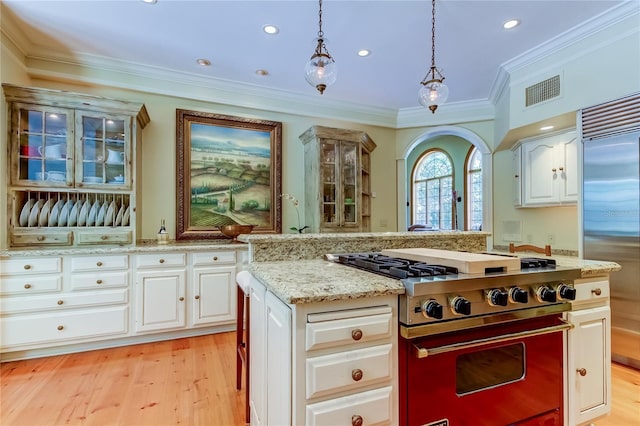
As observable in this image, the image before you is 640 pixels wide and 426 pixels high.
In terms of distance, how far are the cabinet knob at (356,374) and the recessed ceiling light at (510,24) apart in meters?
3.11

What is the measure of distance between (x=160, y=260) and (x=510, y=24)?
385 centimetres

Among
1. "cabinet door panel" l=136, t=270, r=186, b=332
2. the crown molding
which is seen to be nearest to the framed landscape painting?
the crown molding

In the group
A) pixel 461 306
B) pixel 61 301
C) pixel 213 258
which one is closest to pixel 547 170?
pixel 461 306

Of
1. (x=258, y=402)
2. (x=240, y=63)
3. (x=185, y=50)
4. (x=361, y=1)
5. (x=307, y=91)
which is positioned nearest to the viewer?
(x=258, y=402)

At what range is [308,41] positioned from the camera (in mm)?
3006

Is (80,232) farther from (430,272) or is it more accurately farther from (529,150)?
(529,150)

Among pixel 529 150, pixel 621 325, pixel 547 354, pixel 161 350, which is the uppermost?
pixel 529 150

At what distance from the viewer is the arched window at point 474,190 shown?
7.28 meters

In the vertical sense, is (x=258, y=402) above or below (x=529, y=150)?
below

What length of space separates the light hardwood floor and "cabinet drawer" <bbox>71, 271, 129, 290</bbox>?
0.60m

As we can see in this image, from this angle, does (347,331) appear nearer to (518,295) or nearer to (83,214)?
(518,295)

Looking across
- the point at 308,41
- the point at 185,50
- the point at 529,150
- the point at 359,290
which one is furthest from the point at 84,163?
the point at 529,150

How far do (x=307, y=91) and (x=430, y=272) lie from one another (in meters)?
3.49

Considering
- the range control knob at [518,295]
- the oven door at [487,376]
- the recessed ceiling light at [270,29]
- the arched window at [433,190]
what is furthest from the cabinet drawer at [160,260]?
the arched window at [433,190]
